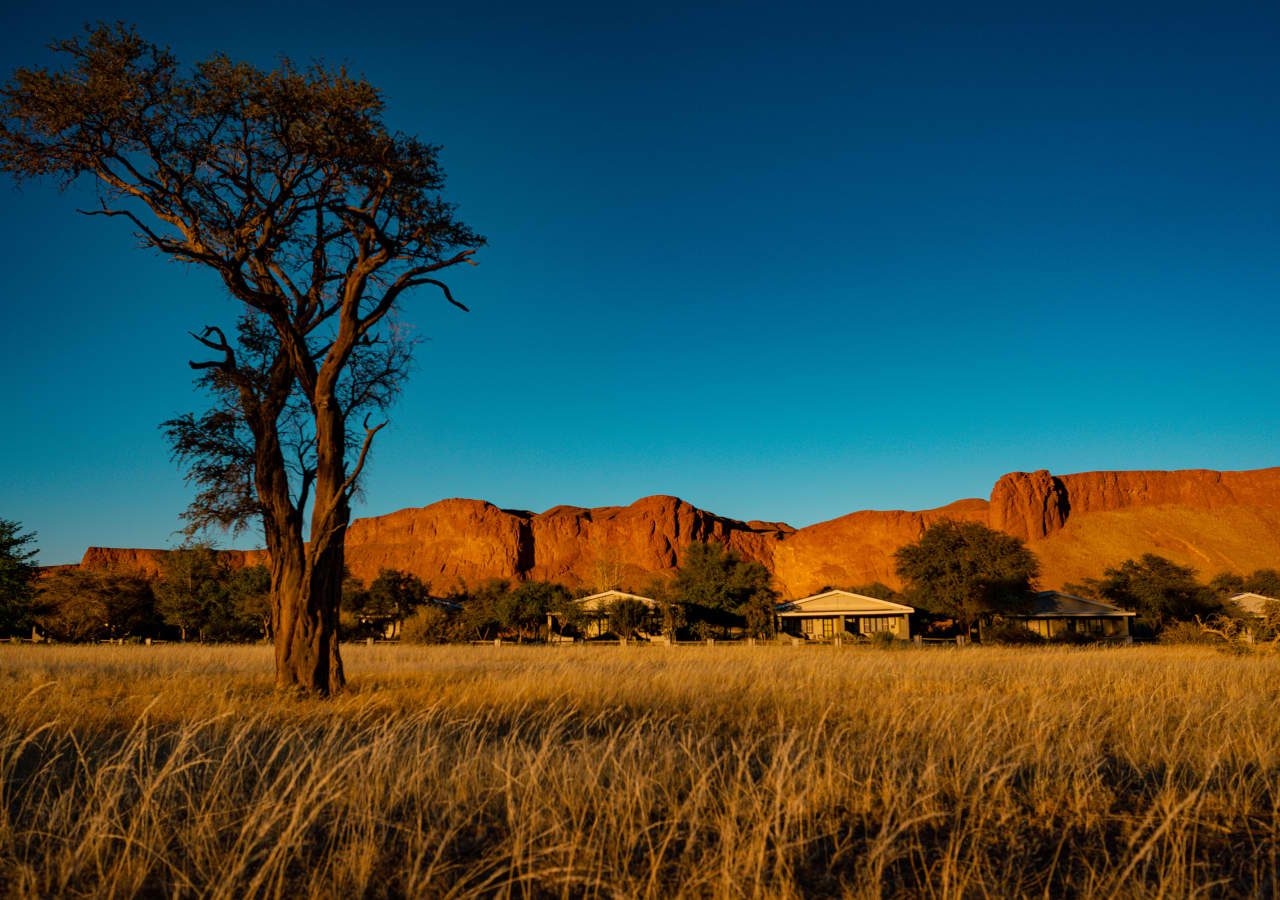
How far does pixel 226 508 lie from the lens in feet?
37.3

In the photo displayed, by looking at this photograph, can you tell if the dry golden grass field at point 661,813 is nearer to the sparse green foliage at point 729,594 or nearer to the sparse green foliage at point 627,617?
the sparse green foliage at point 627,617

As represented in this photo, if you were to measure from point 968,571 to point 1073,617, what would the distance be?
12.8m

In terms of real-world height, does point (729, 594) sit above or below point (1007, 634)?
above

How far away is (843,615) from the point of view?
50.7 m

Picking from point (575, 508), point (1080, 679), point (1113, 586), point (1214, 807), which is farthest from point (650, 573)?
point (1214, 807)

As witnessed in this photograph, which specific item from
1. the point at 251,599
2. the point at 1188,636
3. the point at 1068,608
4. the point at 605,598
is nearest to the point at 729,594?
the point at 605,598

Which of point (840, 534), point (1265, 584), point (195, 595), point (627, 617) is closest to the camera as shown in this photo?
point (627, 617)

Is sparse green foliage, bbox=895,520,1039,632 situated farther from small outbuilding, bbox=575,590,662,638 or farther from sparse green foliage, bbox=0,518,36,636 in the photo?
sparse green foliage, bbox=0,518,36,636

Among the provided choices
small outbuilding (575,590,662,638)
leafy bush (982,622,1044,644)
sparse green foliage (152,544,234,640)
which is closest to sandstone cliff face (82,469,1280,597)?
small outbuilding (575,590,662,638)

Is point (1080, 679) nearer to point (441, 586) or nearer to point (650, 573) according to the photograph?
point (650, 573)

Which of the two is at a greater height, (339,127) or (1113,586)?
(339,127)

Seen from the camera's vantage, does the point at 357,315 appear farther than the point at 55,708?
Yes

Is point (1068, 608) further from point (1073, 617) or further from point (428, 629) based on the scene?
point (428, 629)

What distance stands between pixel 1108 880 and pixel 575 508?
14641 cm
